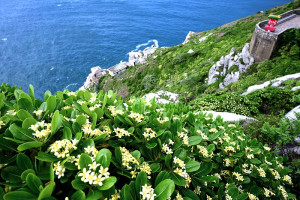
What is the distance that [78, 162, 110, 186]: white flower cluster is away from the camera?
4.58ft

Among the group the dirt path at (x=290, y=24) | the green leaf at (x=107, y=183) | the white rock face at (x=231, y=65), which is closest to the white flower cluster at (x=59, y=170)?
the green leaf at (x=107, y=183)

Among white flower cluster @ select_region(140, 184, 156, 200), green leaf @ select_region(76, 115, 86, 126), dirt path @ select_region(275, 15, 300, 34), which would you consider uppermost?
dirt path @ select_region(275, 15, 300, 34)

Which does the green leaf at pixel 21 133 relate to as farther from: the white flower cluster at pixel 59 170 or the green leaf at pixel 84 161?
the green leaf at pixel 84 161

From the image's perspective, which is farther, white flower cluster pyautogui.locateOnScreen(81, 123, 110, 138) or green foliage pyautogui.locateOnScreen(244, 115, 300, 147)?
green foliage pyautogui.locateOnScreen(244, 115, 300, 147)

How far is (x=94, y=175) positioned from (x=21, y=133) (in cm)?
91

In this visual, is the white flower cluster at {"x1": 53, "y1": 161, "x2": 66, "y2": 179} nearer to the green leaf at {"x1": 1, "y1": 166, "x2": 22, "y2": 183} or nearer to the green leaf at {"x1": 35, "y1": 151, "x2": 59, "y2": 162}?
the green leaf at {"x1": 35, "y1": 151, "x2": 59, "y2": 162}

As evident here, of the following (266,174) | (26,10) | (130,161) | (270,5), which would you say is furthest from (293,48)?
(270,5)

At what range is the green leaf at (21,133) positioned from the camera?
1659mm

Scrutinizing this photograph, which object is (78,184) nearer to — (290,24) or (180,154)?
(180,154)

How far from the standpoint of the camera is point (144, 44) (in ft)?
225

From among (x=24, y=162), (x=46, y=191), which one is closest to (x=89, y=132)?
(x=24, y=162)

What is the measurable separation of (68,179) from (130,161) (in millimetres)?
612

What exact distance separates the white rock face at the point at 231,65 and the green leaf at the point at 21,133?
16.7 m

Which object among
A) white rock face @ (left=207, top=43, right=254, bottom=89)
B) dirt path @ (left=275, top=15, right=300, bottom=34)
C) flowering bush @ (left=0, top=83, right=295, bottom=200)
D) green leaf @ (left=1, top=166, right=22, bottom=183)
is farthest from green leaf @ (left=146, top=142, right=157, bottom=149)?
dirt path @ (left=275, top=15, right=300, bottom=34)
